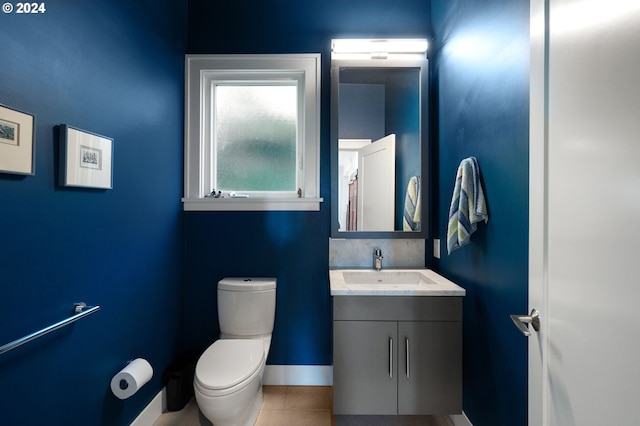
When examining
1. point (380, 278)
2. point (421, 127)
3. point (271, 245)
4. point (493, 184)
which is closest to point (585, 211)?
point (493, 184)

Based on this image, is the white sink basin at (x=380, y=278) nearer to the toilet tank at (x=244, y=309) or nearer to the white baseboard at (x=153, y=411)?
the toilet tank at (x=244, y=309)

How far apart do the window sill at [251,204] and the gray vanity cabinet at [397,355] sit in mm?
769

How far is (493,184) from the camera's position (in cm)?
122

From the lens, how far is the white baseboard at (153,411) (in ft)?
4.93

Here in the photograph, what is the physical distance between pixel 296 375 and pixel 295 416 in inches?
12.6

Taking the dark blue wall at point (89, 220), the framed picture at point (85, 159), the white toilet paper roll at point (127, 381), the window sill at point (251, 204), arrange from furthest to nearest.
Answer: the window sill at point (251, 204) < the white toilet paper roll at point (127, 381) < the framed picture at point (85, 159) < the dark blue wall at point (89, 220)

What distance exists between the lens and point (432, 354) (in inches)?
57.6

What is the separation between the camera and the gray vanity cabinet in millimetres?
1447

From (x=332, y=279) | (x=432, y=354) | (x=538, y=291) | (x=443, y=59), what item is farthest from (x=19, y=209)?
(x=443, y=59)

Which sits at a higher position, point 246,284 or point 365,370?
point 246,284

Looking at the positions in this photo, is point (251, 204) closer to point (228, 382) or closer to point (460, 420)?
point (228, 382)

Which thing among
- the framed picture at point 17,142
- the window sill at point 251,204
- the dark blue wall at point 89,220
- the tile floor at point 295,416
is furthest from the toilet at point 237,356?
the framed picture at point 17,142

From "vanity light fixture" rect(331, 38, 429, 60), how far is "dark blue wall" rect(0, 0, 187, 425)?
1.15 m

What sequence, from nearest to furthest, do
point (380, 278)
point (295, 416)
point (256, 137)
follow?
point (295, 416), point (380, 278), point (256, 137)
